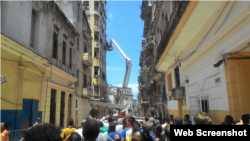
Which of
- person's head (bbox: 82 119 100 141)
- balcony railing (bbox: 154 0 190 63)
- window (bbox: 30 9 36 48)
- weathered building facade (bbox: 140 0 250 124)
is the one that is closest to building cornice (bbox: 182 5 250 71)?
weathered building facade (bbox: 140 0 250 124)

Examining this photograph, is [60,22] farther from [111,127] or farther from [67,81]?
[111,127]

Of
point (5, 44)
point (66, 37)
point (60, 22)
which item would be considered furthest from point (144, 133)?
point (66, 37)

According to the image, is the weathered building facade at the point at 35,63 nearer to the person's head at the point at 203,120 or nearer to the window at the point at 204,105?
the person's head at the point at 203,120

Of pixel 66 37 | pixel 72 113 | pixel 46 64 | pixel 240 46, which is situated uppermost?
pixel 66 37

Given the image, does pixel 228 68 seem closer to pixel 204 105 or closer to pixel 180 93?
pixel 204 105

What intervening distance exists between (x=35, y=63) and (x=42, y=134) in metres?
8.69

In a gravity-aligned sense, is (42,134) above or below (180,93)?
below

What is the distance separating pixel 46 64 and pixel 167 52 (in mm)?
6693

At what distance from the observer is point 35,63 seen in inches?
393

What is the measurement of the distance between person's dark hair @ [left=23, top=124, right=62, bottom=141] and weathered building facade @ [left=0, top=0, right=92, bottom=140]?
5945mm

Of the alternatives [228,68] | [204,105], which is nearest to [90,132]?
[228,68]

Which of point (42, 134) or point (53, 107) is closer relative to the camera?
point (42, 134)

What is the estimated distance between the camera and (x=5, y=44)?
744 centimetres

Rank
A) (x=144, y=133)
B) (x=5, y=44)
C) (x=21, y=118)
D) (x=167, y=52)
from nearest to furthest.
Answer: (x=144, y=133) → (x=5, y=44) → (x=21, y=118) → (x=167, y=52)
